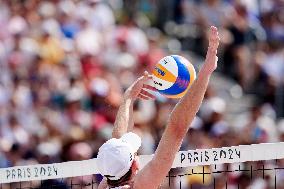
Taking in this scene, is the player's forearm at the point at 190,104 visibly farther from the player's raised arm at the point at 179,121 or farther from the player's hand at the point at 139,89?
the player's hand at the point at 139,89

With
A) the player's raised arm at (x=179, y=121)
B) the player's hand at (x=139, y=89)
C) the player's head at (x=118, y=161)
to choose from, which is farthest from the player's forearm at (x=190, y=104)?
the player's hand at (x=139, y=89)

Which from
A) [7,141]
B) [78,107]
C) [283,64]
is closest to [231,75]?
[283,64]

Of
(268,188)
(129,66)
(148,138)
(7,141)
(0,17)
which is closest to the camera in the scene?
(268,188)

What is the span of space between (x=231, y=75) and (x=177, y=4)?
201 centimetres

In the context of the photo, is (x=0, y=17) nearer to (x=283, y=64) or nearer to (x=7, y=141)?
(x=7, y=141)

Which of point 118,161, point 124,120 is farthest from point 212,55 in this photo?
point 124,120

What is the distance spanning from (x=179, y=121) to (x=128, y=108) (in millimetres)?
1501

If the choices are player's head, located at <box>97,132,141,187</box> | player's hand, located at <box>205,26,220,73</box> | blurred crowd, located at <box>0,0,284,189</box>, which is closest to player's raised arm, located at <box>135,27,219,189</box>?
player's hand, located at <box>205,26,220,73</box>

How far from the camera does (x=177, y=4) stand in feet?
53.7

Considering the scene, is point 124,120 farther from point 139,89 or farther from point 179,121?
point 179,121

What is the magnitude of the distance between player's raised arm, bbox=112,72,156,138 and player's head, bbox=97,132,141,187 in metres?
0.93

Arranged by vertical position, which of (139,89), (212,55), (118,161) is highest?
(139,89)

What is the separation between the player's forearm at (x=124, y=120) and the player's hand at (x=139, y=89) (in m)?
0.04

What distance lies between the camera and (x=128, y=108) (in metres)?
6.91
